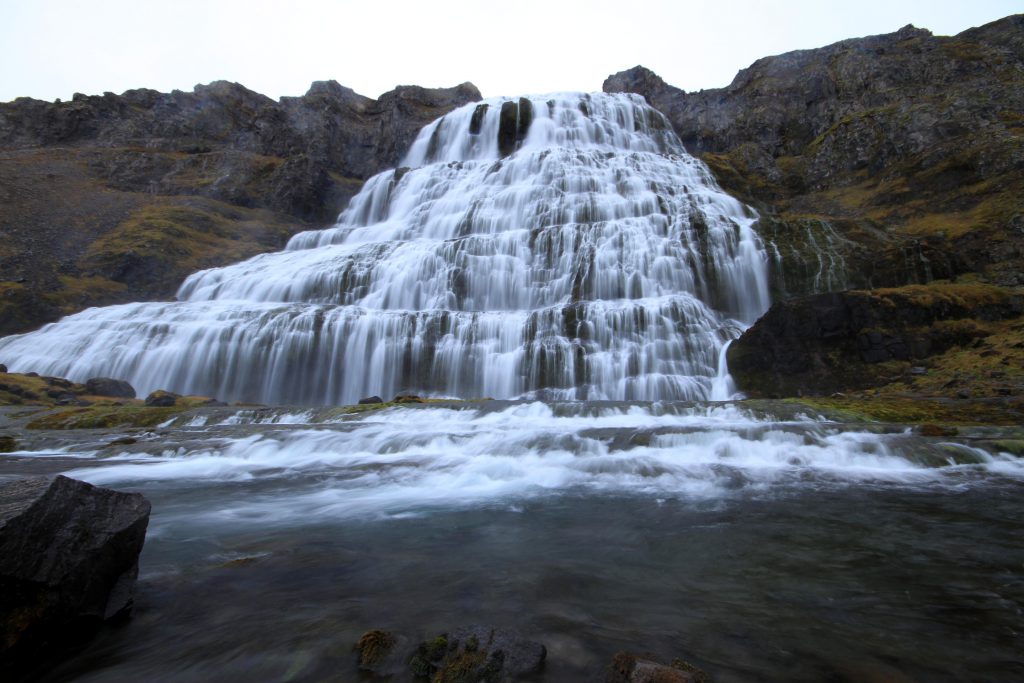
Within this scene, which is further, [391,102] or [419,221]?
[391,102]

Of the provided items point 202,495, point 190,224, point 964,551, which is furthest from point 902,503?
point 190,224

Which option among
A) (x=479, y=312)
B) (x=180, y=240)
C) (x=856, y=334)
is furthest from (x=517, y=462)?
(x=180, y=240)

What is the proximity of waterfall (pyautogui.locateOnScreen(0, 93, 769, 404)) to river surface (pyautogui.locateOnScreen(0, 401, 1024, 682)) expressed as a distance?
799cm

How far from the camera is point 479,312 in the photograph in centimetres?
1972

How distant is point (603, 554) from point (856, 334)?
1274 cm

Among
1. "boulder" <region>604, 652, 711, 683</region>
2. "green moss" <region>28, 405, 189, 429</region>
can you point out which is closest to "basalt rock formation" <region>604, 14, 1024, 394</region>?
"boulder" <region>604, 652, 711, 683</region>

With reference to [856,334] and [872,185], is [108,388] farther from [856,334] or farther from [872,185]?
[872,185]

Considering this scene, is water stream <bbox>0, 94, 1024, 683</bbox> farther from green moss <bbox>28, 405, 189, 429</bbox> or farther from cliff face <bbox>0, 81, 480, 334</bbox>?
cliff face <bbox>0, 81, 480, 334</bbox>

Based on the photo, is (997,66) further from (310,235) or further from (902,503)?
(310,235)

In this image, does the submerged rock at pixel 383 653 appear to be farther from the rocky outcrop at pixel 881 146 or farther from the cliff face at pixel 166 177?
the cliff face at pixel 166 177

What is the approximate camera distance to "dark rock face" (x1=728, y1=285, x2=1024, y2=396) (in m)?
13.4

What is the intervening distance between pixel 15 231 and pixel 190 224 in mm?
8304

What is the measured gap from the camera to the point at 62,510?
9.45ft

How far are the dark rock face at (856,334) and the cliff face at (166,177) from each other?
93.6 feet
